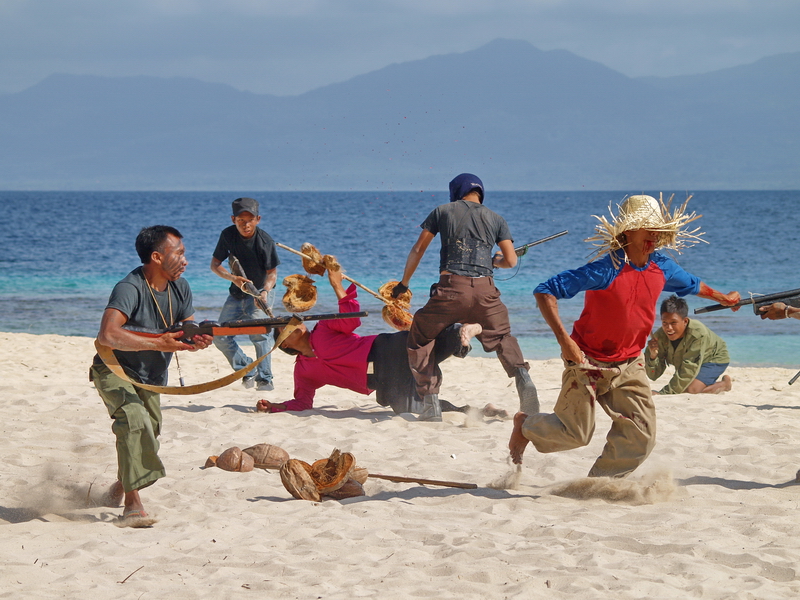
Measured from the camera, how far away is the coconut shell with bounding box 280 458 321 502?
510 centimetres

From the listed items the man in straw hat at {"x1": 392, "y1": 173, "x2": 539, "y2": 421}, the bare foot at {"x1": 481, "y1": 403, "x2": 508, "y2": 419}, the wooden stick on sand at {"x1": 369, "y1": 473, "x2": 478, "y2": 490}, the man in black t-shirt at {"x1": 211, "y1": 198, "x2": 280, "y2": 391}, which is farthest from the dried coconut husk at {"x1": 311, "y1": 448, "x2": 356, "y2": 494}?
the man in black t-shirt at {"x1": 211, "y1": 198, "x2": 280, "y2": 391}

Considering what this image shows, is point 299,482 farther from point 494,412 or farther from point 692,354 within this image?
point 692,354

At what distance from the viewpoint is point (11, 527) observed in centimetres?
458

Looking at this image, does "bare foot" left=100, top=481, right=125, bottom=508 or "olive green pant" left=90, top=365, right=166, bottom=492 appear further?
"bare foot" left=100, top=481, right=125, bottom=508

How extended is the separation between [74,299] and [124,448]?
15.9 m

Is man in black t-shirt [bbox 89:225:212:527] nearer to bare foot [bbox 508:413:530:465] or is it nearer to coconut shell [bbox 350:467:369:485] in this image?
coconut shell [bbox 350:467:369:485]

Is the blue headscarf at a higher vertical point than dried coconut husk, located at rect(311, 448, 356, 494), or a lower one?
higher

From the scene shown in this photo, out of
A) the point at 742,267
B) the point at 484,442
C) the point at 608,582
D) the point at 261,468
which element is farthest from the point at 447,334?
the point at 742,267

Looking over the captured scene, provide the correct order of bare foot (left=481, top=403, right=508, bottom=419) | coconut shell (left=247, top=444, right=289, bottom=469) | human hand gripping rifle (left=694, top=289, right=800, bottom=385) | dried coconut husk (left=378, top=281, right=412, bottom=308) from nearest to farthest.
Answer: human hand gripping rifle (left=694, top=289, right=800, bottom=385) → coconut shell (left=247, top=444, right=289, bottom=469) → bare foot (left=481, top=403, right=508, bottom=419) → dried coconut husk (left=378, top=281, right=412, bottom=308)

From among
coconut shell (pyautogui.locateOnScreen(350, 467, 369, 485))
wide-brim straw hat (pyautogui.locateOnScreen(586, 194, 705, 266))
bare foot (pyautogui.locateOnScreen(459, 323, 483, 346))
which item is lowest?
coconut shell (pyautogui.locateOnScreen(350, 467, 369, 485))

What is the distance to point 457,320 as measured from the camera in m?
6.80

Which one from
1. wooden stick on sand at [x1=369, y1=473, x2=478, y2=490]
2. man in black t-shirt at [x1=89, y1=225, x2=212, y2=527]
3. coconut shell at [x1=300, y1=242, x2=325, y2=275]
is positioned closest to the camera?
man in black t-shirt at [x1=89, y1=225, x2=212, y2=527]

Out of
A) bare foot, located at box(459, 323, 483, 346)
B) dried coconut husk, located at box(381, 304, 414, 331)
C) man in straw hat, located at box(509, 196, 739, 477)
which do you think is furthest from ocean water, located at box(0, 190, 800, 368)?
man in straw hat, located at box(509, 196, 739, 477)

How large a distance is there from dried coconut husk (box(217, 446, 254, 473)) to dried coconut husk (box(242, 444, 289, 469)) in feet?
0.25
